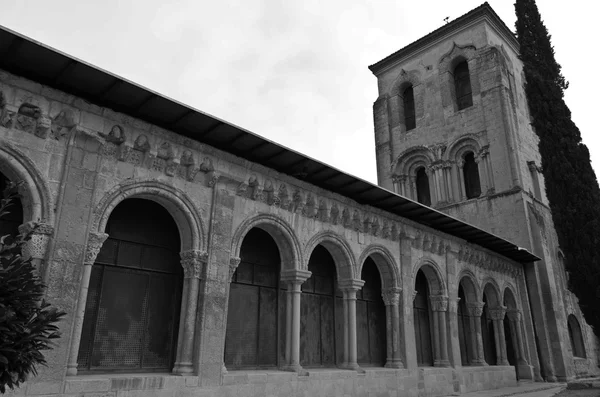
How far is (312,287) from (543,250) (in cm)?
1169

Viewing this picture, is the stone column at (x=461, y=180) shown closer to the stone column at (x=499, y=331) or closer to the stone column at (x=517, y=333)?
the stone column at (x=517, y=333)

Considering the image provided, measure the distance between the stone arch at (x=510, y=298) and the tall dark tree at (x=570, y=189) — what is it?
84.0 inches

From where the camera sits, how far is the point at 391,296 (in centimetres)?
1196

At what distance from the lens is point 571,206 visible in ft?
49.2

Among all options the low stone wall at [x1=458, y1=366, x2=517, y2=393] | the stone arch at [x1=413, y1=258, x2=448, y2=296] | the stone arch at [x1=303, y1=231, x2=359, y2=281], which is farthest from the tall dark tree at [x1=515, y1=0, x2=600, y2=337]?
the stone arch at [x1=303, y1=231, x2=359, y2=281]

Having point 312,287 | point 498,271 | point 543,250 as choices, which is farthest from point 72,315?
point 543,250

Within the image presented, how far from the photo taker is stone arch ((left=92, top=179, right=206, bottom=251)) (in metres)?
7.24

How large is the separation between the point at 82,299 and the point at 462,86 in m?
21.2

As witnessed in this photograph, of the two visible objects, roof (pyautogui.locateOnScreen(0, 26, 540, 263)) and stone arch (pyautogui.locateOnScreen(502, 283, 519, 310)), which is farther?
stone arch (pyautogui.locateOnScreen(502, 283, 519, 310))

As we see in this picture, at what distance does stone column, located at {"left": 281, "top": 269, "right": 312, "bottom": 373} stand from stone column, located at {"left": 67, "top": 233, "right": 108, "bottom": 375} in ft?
13.4

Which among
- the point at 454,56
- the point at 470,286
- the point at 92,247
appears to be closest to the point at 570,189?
the point at 470,286

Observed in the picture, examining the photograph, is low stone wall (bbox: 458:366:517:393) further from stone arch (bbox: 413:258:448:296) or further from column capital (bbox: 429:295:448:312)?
stone arch (bbox: 413:258:448:296)

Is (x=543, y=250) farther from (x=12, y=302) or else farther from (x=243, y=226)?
(x=12, y=302)

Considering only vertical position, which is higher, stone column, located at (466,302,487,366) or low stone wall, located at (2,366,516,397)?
stone column, located at (466,302,487,366)
